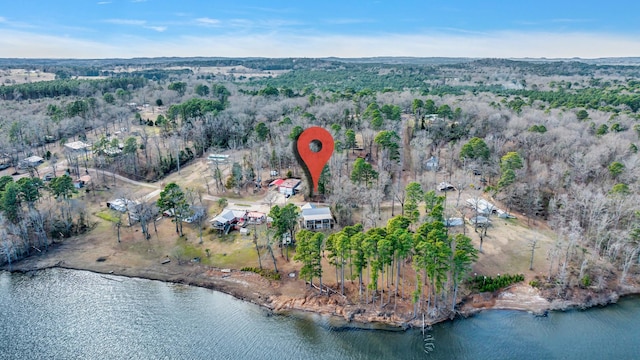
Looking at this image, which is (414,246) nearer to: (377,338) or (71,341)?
(377,338)

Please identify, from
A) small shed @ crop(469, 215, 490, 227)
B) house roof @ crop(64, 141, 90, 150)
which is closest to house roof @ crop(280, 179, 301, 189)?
small shed @ crop(469, 215, 490, 227)

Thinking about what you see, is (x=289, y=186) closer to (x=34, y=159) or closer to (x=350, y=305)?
(x=350, y=305)

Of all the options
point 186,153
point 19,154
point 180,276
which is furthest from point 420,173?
point 19,154

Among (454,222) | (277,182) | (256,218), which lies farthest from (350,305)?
(277,182)

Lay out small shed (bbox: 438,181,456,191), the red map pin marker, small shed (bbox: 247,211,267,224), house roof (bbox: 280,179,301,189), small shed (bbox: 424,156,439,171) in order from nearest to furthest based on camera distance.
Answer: the red map pin marker < small shed (bbox: 247,211,267,224) < small shed (bbox: 438,181,456,191) < house roof (bbox: 280,179,301,189) < small shed (bbox: 424,156,439,171)

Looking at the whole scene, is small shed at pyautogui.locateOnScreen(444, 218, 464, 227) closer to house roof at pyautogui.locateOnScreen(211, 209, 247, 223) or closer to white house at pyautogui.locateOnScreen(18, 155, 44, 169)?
house roof at pyautogui.locateOnScreen(211, 209, 247, 223)

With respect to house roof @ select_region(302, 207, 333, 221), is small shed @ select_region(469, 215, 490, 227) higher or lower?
lower
